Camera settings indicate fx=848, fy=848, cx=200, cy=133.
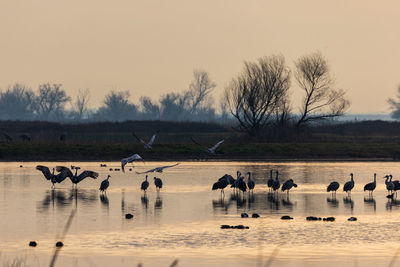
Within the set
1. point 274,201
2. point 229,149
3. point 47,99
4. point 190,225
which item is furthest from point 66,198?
point 47,99

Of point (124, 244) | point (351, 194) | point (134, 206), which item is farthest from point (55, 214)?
point (351, 194)

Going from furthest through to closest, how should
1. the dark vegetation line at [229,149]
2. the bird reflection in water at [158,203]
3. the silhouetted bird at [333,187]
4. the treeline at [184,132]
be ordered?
the treeline at [184,132]
the dark vegetation line at [229,149]
the silhouetted bird at [333,187]
the bird reflection in water at [158,203]

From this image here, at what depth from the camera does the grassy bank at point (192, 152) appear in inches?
2176

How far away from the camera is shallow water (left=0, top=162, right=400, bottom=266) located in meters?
17.0

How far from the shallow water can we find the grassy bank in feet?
62.2

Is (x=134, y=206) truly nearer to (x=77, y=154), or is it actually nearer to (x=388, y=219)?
(x=388, y=219)

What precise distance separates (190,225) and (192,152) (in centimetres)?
3645

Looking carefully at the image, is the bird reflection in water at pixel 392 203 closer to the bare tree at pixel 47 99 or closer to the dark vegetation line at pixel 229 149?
the dark vegetation line at pixel 229 149

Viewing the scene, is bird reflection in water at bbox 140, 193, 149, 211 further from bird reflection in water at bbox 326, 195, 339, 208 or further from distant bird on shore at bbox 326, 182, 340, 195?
distant bird on shore at bbox 326, 182, 340, 195

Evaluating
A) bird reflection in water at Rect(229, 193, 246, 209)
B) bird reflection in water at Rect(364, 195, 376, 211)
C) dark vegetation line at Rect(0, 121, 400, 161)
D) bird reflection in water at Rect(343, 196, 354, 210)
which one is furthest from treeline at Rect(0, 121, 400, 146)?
bird reflection in water at Rect(343, 196, 354, 210)

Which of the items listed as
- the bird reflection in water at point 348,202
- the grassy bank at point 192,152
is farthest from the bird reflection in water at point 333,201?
the grassy bank at point 192,152

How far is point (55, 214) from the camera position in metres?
23.6

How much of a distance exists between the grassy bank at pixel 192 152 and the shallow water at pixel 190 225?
1895cm

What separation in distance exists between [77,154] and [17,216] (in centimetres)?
3310
